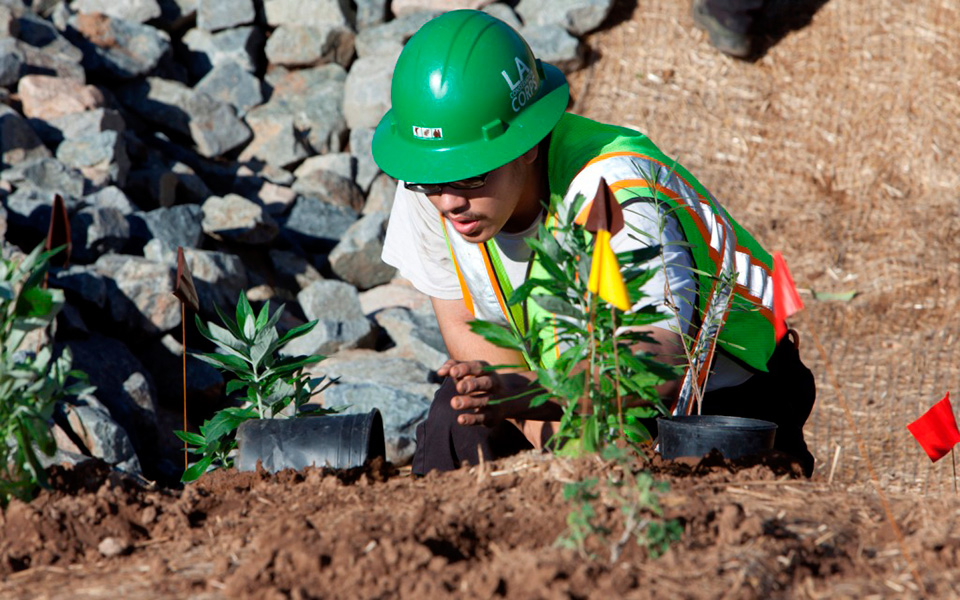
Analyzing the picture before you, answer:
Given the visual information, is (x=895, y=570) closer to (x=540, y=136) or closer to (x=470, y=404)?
(x=470, y=404)

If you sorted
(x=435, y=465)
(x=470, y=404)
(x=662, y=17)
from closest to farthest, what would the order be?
(x=470, y=404)
(x=435, y=465)
(x=662, y=17)

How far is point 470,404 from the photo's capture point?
6.88 feet

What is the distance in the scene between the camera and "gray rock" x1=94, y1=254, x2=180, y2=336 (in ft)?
15.7

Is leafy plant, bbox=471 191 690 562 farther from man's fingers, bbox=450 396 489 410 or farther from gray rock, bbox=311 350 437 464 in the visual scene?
gray rock, bbox=311 350 437 464

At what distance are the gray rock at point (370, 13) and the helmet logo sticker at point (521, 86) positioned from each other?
524cm

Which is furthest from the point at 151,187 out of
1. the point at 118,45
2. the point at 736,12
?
the point at 736,12

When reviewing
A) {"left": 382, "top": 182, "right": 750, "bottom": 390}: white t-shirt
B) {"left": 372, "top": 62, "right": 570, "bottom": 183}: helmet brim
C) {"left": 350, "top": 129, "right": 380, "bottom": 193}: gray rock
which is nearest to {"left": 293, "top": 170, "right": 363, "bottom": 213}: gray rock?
{"left": 350, "top": 129, "right": 380, "bottom": 193}: gray rock

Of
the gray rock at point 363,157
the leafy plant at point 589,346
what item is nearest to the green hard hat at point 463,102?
the leafy plant at point 589,346

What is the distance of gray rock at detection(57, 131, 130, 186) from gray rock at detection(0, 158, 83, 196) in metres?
0.17

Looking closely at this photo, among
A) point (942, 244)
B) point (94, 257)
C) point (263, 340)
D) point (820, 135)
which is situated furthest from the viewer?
point (820, 135)

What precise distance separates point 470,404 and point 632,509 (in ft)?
1.73

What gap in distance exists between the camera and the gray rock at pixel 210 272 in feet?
16.5

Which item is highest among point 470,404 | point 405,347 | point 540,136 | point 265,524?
point 540,136

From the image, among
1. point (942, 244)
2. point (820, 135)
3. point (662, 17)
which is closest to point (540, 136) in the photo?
point (942, 244)
